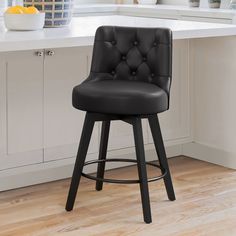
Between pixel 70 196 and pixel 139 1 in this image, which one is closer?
pixel 70 196

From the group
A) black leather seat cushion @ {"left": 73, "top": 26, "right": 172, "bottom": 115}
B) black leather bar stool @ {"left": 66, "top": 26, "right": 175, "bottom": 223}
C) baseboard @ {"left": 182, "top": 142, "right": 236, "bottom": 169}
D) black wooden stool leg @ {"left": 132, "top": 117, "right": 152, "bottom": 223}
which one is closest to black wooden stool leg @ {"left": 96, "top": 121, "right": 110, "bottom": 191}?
black leather bar stool @ {"left": 66, "top": 26, "right": 175, "bottom": 223}

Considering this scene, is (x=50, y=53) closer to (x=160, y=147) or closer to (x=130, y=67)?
(x=130, y=67)

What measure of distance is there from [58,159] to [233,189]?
974 mm

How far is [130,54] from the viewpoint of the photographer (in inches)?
121

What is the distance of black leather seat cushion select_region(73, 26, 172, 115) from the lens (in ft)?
9.26

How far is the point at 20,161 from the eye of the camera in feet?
11.1

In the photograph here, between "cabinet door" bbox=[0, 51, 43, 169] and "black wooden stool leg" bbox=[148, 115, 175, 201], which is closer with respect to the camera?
"black wooden stool leg" bbox=[148, 115, 175, 201]

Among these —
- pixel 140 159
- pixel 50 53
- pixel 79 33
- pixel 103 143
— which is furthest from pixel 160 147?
pixel 50 53

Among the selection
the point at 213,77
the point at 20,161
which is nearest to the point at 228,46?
the point at 213,77

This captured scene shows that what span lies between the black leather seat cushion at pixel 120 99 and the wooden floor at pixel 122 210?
0.52 meters

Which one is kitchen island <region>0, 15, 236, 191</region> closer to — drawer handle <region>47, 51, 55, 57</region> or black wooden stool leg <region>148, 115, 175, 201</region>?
drawer handle <region>47, 51, 55, 57</region>

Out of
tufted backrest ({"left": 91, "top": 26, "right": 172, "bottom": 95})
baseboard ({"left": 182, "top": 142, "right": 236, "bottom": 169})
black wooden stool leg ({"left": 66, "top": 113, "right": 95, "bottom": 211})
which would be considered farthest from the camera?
baseboard ({"left": 182, "top": 142, "right": 236, "bottom": 169})

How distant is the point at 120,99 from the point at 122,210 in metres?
0.61

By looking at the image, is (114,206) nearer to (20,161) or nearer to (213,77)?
(20,161)
